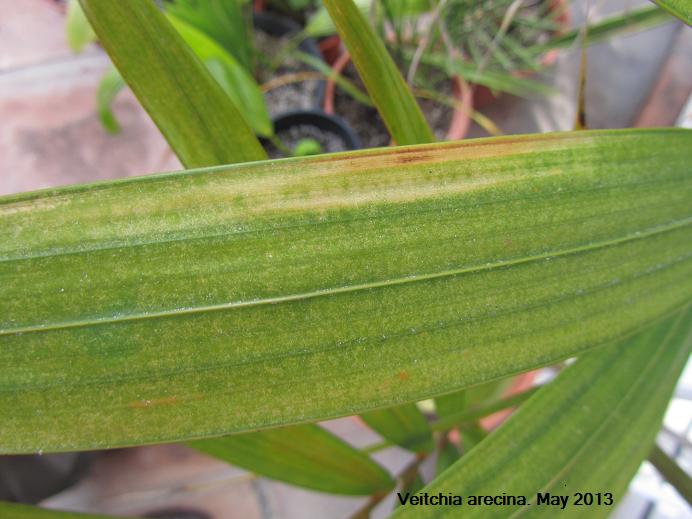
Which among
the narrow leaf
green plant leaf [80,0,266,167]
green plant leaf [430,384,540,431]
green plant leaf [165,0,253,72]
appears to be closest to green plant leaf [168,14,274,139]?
green plant leaf [165,0,253,72]

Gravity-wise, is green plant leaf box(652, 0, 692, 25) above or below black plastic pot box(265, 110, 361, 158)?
below

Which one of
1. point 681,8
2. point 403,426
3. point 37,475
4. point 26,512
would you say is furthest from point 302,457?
point 37,475

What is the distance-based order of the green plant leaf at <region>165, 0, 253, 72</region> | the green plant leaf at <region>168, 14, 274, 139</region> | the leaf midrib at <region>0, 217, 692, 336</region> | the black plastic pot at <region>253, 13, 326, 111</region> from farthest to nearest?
the black plastic pot at <region>253, 13, 326, 111</region>, the green plant leaf at <region>165, 0, 253, 72</region>, the green plant leaf at <region>168, 14, 274, 139</region>, the leaf midrib at <region>0, 217, 692, 336</region>

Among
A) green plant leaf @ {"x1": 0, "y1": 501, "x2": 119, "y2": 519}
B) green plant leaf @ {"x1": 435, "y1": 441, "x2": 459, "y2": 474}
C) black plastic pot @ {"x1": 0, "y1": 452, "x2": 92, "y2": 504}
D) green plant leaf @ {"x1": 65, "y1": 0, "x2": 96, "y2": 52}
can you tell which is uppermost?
green plant leaf @ {"x1": 65, "y1": 0, "x2": 96, "y2": 52}

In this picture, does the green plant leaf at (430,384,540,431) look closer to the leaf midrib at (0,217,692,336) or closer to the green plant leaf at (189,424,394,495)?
the green plant leaf at (189,424,394,495)

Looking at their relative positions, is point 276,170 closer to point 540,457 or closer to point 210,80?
point 210,80

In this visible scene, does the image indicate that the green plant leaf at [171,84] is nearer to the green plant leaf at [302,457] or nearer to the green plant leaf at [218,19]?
the green plant leaf at [302,457]

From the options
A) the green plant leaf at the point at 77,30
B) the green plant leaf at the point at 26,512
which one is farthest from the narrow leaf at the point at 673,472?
the green plant leaf at the point at 77,30

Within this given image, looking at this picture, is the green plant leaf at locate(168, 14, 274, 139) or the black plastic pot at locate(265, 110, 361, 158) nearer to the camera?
the green plant leaf at locate(168, 14, 274, 139)
